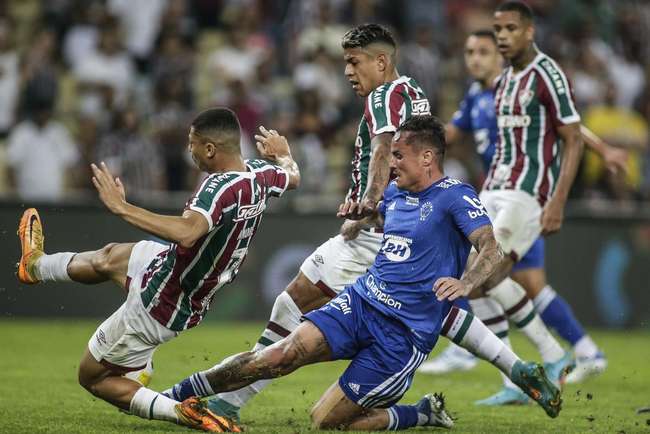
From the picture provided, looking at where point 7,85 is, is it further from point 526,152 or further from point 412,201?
point 412,201

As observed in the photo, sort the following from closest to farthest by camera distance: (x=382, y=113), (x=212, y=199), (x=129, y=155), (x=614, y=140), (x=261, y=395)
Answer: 1. (x=212, y=199)
2. (x=382, y=113)
3. (x=261, y=395)
4. (x=129, y=155)
5. (x=614, y=140)

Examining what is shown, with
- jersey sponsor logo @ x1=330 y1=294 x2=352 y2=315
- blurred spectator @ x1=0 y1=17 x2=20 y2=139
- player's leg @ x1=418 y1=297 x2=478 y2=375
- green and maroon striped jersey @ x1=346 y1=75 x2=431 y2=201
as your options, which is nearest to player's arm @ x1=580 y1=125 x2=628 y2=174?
player's leg @ x1=418 y1=297 x2=478 y2=375

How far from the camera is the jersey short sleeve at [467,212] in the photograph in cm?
675

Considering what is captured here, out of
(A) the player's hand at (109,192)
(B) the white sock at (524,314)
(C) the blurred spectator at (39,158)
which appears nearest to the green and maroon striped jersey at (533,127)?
(B) the white sock at (524,314)

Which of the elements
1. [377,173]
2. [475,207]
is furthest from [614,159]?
[475,207]

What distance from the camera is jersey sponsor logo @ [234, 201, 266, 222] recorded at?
22.7ft

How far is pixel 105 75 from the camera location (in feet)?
52.5

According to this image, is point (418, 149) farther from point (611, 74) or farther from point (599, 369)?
point (611, 74)

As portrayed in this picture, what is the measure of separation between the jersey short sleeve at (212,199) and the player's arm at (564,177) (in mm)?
3047

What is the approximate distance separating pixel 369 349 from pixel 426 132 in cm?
133

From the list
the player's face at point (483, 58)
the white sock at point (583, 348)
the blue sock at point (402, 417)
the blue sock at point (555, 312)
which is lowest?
the white sock at point (583, 348)

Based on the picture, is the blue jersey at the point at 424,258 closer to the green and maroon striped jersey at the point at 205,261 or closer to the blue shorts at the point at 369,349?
the blue shorts at the point at 369,349

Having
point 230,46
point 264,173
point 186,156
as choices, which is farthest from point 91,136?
point 264,173

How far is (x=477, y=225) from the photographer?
6734mm
